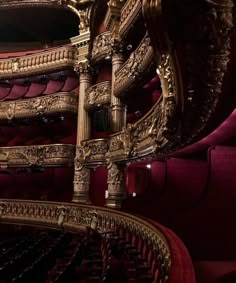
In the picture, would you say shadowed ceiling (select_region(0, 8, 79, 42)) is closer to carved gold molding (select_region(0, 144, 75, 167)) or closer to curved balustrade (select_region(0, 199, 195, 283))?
carved gold molding (select_region(0, 144, 75, 167))

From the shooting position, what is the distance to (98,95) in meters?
6.20

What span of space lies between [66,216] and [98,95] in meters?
2.20

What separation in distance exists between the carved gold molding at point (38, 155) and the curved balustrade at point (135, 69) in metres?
1.85

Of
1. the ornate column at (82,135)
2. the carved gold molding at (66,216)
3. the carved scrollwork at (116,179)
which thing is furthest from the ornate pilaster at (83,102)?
the carved scrollwork at (116,179)

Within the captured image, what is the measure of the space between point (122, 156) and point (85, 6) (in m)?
3.80

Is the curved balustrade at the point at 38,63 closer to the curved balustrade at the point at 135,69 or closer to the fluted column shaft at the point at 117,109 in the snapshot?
the fluted column shaft at the point at 117,109

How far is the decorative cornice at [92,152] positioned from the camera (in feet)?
18.8

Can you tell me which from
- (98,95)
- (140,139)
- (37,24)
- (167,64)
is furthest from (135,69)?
(37,24)

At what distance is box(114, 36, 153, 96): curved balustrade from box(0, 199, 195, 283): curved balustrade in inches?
69.2

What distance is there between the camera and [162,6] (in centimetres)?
107

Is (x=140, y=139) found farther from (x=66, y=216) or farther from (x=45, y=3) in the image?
(x=45, y=3)

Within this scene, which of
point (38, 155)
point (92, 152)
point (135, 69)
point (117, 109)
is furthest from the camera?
point (38, 155)

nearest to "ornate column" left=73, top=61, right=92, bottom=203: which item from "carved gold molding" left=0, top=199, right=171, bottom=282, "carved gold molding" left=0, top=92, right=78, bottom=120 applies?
"carved gold molding" left=0, top=92, right=78, bottom=120

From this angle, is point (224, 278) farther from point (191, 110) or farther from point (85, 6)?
point (85, 6)
